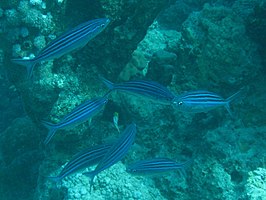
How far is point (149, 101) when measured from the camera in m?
5.57

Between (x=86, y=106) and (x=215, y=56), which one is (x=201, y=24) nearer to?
(x=215, y=56)

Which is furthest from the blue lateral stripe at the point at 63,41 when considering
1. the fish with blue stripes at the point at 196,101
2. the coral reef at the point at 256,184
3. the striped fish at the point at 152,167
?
the coral reef at the point at 256,184

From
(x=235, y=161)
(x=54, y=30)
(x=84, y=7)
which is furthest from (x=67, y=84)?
(x=235, y=161)

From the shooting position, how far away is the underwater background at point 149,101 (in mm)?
4895

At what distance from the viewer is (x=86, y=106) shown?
4.11 meters

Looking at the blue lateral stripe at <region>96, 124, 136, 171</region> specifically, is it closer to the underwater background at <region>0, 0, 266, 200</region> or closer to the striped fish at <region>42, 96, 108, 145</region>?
the striped fish at <region>42, 96, 108, 145</region>

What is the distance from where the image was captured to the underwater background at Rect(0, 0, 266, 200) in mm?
4895

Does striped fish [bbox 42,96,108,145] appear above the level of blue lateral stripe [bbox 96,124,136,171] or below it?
above

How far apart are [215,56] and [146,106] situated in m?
1.61

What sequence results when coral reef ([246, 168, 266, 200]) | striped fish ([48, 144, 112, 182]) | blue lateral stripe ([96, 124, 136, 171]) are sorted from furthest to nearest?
coral reef ([246, 168, 266, 200])
striped fish ([48, 144, 112, 182])
blue lateral stripe ([96, 124, 136, 171])

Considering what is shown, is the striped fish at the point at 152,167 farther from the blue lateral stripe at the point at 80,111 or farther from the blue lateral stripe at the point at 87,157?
the blue lateral stripe at the point at 80,111

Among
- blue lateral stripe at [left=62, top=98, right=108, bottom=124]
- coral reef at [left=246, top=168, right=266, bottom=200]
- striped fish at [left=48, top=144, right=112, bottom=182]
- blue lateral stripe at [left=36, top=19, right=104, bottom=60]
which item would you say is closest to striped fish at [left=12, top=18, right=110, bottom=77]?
blue lateral stripe at [left=36, top=19, right=104, bottom=60]

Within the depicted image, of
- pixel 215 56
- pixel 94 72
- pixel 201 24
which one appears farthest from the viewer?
pixel 94 72

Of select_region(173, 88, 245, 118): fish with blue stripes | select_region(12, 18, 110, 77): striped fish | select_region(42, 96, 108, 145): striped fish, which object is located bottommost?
select_region(42, 96, 108, 145): striped fish
